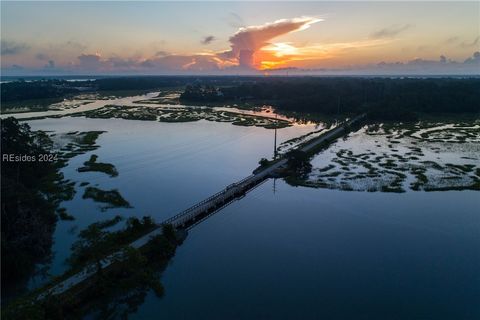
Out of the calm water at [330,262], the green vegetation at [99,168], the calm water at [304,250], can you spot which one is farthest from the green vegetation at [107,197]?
the calm water at [330,262]

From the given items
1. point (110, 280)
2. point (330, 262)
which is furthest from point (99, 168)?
point (330, 262)

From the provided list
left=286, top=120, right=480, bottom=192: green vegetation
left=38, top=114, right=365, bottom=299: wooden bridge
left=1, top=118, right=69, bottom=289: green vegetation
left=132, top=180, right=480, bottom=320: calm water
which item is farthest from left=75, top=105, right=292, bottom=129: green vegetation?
left=1, top=118, right=69, bottom=289: green vegetation

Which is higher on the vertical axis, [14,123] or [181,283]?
Answer: [14,123]

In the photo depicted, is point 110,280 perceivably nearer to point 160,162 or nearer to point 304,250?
point 304,250

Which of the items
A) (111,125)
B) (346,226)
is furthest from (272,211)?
(111,125)

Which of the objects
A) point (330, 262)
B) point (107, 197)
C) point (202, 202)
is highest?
point (202, 202)

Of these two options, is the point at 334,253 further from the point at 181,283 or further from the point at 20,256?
the point at 20,256
